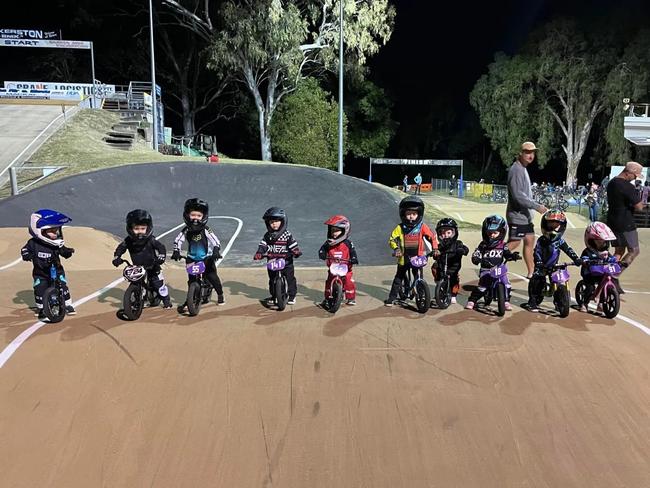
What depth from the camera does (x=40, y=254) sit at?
5676 millimetres

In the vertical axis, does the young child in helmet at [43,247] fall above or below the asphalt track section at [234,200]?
above

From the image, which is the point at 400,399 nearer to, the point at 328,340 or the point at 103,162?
the point at 328,340

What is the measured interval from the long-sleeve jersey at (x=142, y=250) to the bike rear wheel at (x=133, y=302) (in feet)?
1.00

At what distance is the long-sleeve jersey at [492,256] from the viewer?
614cm

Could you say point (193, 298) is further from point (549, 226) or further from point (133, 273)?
point (549, 226)

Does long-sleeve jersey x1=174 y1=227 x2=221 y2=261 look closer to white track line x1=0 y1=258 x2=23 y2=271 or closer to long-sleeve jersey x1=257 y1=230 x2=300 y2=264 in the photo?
long-sleeve jersey x1=257 y1=230 x2=300 y2=264

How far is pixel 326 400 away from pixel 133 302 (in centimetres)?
314

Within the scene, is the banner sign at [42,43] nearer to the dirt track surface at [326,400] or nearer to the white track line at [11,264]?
the white track line at [11,264]

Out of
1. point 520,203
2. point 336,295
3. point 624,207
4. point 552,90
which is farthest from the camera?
point 552,90

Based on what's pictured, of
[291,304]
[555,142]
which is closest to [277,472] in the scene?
[291,304]

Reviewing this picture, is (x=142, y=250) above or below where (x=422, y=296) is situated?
above

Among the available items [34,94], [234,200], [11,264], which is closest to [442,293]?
[11,264]

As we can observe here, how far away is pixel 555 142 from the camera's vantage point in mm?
40625

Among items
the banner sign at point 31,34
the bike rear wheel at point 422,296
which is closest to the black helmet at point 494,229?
the bike rear wheel at point 422,296
